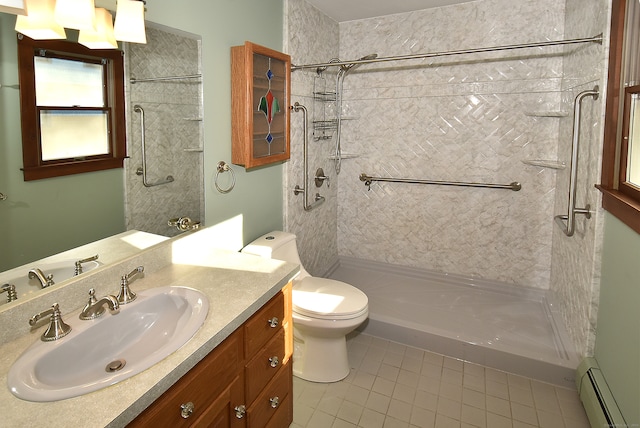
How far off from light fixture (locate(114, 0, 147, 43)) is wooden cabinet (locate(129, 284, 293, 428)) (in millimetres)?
1102

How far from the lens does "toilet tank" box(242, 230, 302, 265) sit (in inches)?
96.1

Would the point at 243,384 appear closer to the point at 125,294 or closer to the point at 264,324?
the point at 264,324

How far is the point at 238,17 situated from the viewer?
7.43 ft

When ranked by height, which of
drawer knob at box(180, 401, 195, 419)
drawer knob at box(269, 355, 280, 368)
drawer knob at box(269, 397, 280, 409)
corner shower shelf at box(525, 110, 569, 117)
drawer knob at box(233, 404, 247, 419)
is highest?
corner shower shelf at box(525, 110, 569, 117)

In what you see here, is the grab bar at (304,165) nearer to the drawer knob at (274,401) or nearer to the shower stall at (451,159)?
the shower stall at (451,159)

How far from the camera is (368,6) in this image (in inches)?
126

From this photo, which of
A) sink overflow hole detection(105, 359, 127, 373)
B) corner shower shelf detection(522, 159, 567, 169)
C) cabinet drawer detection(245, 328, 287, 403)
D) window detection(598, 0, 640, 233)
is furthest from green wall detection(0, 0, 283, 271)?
window detection(598, 0, 640, 233)

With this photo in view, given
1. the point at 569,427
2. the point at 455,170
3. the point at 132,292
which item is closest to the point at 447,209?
the point at 455,170

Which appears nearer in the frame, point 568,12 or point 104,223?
point 104,223

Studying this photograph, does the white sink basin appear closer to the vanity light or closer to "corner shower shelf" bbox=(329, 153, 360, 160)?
the vanity light

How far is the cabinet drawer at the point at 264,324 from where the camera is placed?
1.51 m

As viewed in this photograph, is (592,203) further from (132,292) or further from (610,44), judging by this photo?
(132,292)

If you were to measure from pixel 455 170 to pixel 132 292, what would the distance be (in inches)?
106

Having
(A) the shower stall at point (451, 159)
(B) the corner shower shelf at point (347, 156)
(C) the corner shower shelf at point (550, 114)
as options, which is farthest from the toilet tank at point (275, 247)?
(C) the corner shower shelf at point (550, 114)
